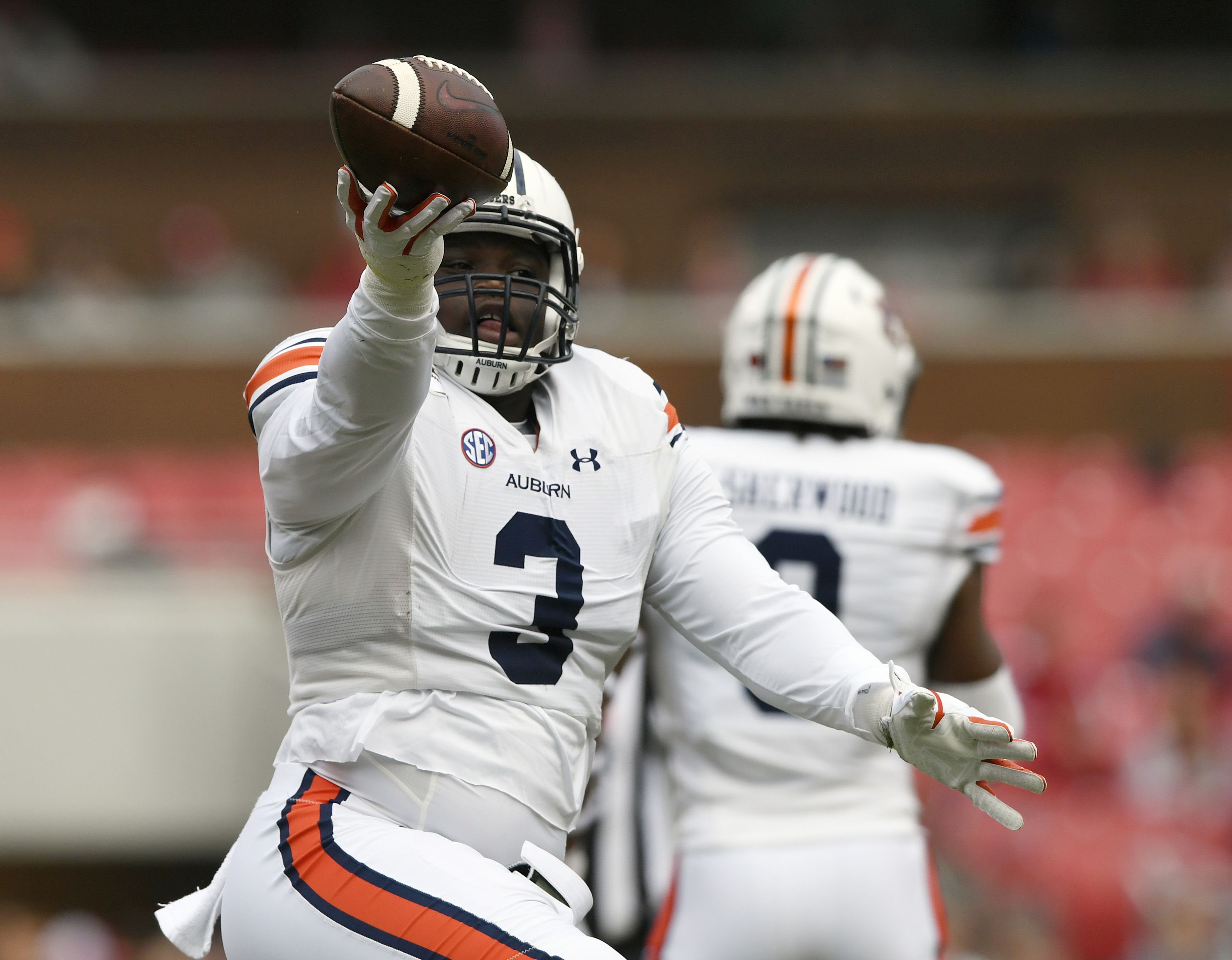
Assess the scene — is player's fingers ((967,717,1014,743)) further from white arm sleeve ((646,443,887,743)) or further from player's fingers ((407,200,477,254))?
player's fingers ((407,200,477,254))

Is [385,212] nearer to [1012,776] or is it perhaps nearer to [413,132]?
[413,132]

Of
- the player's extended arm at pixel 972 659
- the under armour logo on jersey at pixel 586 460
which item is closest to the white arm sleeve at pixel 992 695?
the player's extended arm at pixel 972 659

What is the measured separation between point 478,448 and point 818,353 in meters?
1.46

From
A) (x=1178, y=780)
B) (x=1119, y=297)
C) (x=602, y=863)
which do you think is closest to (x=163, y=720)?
(x=602, y=863)

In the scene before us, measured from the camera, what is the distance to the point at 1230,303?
36.1ft

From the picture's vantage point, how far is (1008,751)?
2143 mm

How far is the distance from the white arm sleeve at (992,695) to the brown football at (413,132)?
194 centimetres

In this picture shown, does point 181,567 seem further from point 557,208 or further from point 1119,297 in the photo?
point 1119,297

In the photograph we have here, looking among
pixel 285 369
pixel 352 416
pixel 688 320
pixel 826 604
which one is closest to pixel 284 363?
pixel 285 369

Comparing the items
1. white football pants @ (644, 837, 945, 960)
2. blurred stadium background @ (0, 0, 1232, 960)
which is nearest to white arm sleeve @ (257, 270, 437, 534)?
white football pants @ (644, 837, 945, 960)

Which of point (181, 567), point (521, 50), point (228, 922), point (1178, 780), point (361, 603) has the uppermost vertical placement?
point (521, 50)

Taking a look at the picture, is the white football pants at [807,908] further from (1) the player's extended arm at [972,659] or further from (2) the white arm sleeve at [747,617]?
(2) the white arm sleeve at [747,617]

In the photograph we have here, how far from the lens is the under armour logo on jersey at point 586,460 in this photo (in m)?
2.42

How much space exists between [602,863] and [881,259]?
34.5ft
